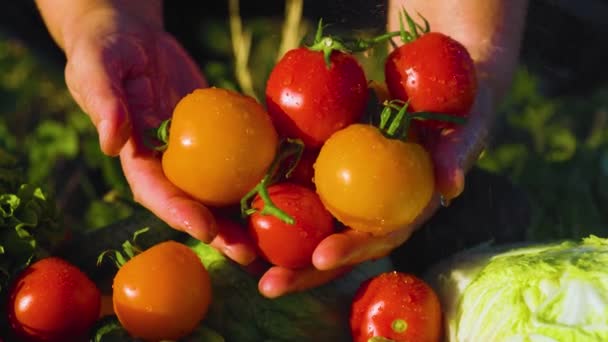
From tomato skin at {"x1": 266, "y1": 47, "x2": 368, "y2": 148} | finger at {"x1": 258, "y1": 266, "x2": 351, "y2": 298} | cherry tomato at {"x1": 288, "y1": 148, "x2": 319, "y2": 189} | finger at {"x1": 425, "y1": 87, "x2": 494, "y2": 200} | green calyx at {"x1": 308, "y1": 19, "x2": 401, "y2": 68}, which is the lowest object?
finger at {"x1": 258, "y1": 266, "x2": 351, "y2": 298}

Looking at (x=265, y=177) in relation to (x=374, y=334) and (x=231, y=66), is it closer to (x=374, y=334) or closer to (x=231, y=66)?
(x=374, y=334)

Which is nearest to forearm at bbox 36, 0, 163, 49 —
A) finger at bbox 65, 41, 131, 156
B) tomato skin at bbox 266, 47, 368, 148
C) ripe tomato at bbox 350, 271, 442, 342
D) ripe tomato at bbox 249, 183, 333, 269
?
finger at bbox 65, 41, 131, 156

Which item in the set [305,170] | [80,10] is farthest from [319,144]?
[80,10]

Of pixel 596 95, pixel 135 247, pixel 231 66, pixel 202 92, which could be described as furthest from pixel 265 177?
pixel 596 95

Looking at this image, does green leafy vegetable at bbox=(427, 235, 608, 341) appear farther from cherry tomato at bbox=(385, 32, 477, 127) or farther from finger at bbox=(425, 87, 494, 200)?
cherry tomato at bbox=(385, 32, 477, 127)

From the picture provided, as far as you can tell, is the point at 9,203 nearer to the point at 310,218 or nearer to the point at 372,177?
the point at 310,218

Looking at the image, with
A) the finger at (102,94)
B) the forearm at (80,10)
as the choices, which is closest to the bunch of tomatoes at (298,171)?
the finger at (102,94)

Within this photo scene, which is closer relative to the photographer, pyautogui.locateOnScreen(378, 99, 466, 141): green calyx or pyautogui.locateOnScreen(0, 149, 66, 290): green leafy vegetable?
pyautogui.locateOnScreen(378, 99, 466, 141): green calyx
